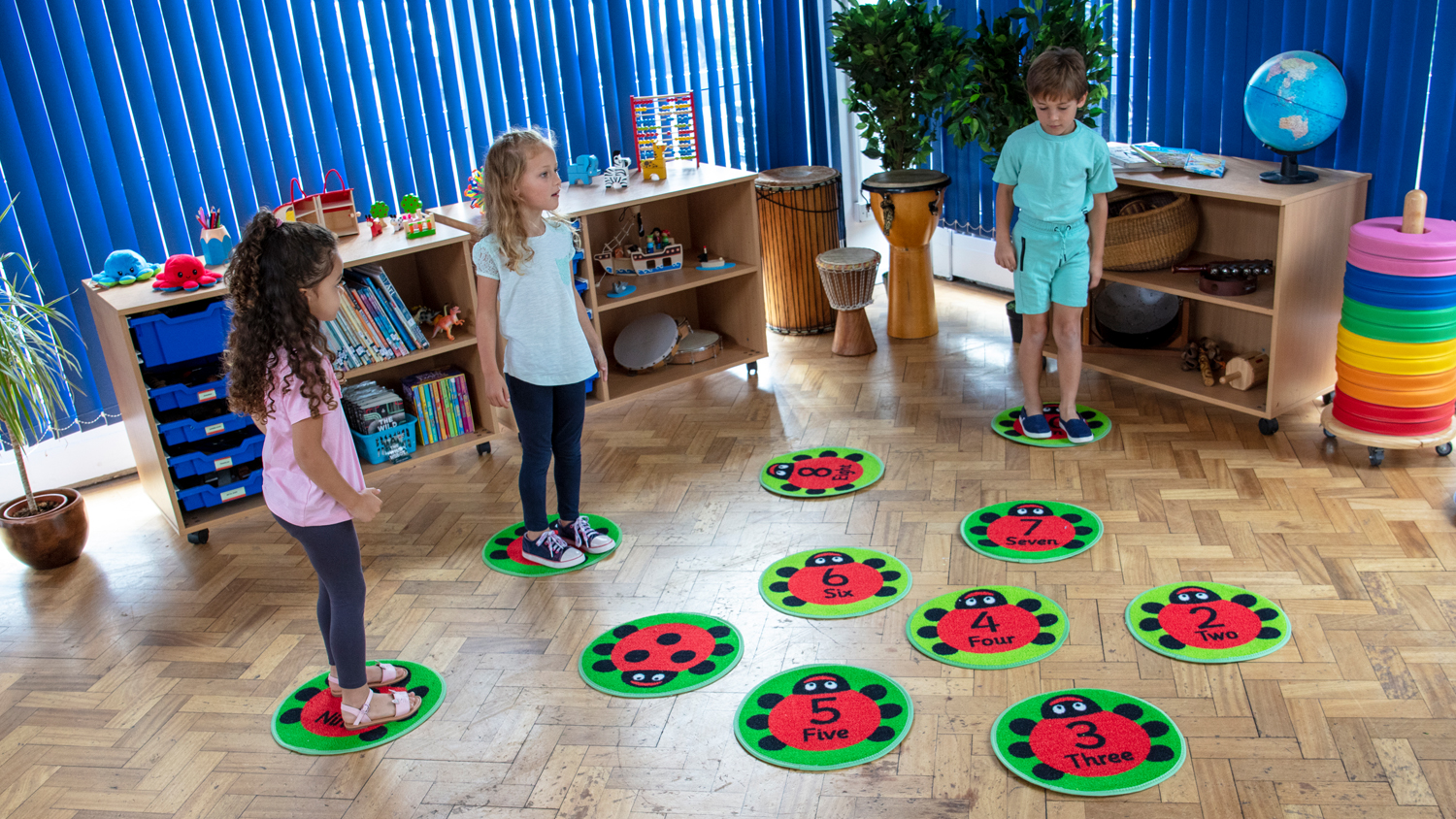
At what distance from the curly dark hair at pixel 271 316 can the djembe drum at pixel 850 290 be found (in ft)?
9.14

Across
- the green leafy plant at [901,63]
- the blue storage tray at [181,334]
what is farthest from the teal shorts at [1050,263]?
the blue storage tray at [181,334]

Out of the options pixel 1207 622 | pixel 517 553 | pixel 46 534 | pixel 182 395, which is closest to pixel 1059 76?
pixel 1207 622

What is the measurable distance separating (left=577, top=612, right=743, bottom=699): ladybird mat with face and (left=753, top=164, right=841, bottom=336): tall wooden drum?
87.2 inches

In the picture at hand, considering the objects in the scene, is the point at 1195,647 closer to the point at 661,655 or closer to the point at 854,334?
the point at 661,655

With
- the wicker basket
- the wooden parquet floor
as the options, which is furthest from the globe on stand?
the wooden parquet floor

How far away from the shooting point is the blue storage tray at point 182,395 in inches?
136

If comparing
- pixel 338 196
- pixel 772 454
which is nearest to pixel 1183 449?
pixel 772 454

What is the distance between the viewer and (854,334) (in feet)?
15.9

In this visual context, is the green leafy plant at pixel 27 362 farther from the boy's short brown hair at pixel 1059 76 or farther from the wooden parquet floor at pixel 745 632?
the boy's short brown hair at pixel 1059 76

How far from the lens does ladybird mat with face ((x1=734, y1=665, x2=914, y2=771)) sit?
7.94 ft

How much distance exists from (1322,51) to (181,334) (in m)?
3.72

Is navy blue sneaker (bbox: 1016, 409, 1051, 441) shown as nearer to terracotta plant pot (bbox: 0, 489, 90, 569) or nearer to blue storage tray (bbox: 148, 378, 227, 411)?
blue storage tray (bbox: 148, 378, 227, 411)

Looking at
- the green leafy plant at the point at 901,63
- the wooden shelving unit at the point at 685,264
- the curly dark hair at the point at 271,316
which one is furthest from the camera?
the green leafy plant at the point at 901,63

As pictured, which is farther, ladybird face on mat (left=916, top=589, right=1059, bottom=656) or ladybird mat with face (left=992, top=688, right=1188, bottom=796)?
ladybird face on mat (left=916, top=589, right=1059, bottom=656)
